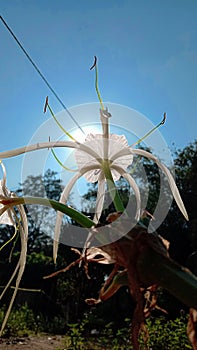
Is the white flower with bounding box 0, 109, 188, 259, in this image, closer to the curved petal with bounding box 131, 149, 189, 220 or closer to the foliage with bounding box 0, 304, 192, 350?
the curved petal with bounding box 131, 149, 189, 220

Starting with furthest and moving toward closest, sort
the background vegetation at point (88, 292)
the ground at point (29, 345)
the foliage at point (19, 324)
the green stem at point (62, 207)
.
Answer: the background vegetation at point (88, 292), the foliage at point (19, 324), the ground at point (29, 345), the green stem at point (62, 207)

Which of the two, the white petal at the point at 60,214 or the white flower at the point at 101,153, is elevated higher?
the white flower at the point at 101,153


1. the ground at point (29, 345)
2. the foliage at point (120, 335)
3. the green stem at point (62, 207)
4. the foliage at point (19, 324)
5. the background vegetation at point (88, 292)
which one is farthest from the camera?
the background vegetation at point (88, 292)

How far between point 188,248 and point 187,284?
26.4ft

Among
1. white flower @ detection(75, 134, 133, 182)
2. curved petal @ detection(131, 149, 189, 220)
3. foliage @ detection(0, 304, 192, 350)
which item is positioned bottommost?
foliage @ detection(0, 304, 192, 350)

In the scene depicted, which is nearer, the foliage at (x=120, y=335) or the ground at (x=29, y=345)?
the foliage at (x=120, y=335)

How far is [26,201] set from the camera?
32 centimetres

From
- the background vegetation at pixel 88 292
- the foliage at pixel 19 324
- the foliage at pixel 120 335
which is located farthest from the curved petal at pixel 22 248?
the foliage at pixel 19 324

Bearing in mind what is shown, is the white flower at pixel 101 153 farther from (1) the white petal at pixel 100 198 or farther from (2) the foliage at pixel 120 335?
(2) the foliage at pixel 120 335

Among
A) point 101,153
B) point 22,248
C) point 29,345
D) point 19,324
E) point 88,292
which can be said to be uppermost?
point 88,292

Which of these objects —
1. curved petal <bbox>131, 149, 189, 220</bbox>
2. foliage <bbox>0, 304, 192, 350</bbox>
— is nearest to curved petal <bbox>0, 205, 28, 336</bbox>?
curved petal <bbox>131, 149, 189, 220</bbox>

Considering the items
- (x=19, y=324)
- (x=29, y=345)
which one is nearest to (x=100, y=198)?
(x=29, y=345)

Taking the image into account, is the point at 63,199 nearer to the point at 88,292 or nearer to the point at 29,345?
the point at 29,345

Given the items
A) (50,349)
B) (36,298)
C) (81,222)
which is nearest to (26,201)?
(81,222)
